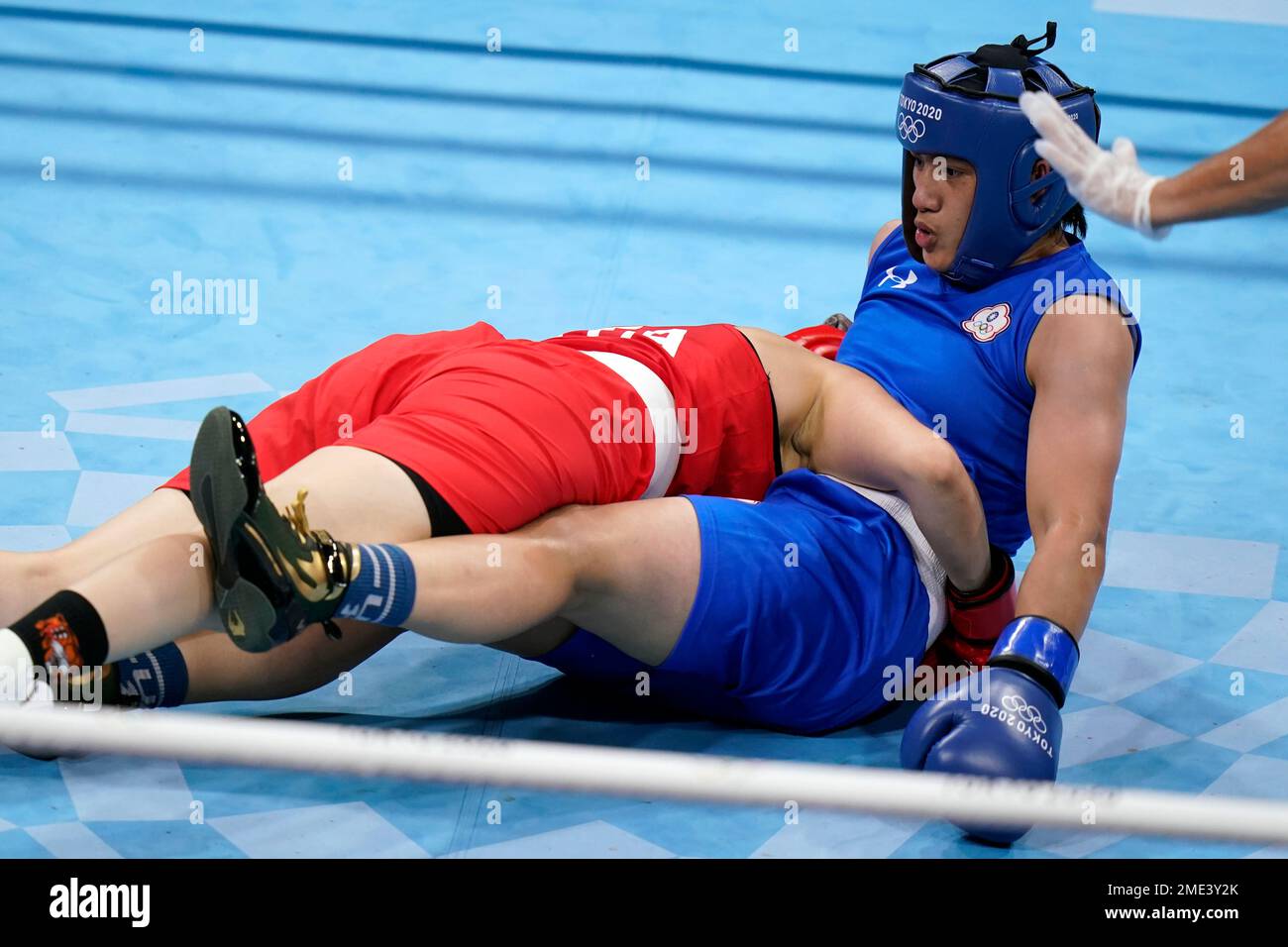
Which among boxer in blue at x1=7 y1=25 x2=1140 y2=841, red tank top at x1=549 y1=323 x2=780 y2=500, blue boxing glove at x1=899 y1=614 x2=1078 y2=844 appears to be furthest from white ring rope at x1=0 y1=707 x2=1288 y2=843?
red tank top at x1=549 y1=323 x2=780 y2=500

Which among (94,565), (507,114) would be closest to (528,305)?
(507,114)

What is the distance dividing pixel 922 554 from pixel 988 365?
0.36 m

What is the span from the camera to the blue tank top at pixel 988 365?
9.23ft

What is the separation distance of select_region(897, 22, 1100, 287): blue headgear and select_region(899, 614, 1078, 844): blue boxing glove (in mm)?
706

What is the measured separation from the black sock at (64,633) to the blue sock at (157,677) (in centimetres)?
43

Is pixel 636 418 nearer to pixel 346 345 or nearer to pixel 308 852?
pixel 308 852

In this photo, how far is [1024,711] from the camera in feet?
7.89

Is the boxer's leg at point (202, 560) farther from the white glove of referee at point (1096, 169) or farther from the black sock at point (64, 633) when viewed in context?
the white glove of referee at point (1096, 169)

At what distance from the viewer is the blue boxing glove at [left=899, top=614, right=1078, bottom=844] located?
2365mm

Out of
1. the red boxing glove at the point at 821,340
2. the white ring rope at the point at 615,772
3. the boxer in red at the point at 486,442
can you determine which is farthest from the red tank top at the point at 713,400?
the white ring rope at the point at 615,772

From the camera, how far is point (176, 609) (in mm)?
2109

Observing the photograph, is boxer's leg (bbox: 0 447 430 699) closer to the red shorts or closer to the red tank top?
the red shorts

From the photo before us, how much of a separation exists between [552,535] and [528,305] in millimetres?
2031

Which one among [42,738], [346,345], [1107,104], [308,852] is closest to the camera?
[42,738]
